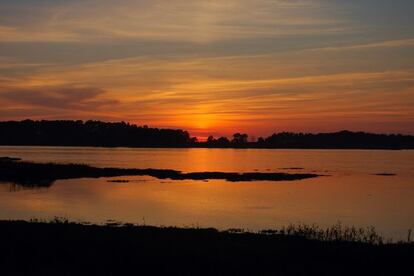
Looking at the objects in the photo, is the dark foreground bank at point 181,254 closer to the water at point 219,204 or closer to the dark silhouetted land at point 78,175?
the water at point 219,204

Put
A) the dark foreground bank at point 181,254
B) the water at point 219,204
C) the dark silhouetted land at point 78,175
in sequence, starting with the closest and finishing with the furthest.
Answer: the dark foreground bank at point 181,254 < the water at point 219,204 < the dark silhouetted land at point 78,175

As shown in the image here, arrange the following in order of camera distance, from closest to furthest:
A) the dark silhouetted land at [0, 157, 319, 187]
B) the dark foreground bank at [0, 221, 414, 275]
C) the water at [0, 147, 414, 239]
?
the dark foreground bank at [0, 221, 414, 275] < the water at [0, 147, 414, 239] < the dark silhouetted land at [0, 157, 319, 187]

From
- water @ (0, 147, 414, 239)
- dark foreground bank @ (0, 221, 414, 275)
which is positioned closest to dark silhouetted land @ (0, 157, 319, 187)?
water @ (0, 147, 414, 239)

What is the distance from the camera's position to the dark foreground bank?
1585cm

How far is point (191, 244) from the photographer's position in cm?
2044

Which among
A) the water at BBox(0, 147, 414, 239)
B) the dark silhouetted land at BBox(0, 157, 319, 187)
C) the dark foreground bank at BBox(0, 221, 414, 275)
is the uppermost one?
the dark foreground bank at BBox(0, 221, 414, 275)

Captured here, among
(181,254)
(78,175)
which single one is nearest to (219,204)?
(181,254)

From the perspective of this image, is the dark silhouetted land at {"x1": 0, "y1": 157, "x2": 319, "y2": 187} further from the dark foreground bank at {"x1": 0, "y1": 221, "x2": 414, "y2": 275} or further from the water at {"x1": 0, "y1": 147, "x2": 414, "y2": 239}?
the dark foreground bank at {"x1": 0, "y1": 221, "x2": 414, "y2": 275}

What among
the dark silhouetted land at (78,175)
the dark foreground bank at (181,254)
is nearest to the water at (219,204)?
the dark silhouetted land at (78,175)

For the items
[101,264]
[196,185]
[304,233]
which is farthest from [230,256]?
[196,185]

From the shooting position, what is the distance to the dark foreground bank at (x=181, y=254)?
15.9 m

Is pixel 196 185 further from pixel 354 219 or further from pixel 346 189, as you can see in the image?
pixel 354 219

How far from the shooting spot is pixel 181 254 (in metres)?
18.1

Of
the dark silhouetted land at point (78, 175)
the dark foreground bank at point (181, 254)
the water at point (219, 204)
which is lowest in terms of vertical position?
the water at point (219, 204)
